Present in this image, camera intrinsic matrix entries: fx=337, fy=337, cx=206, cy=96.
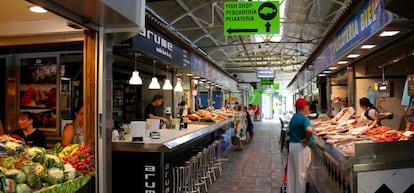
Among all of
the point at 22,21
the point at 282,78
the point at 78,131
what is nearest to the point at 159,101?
the point at 78,131

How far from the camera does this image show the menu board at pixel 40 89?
488 cm

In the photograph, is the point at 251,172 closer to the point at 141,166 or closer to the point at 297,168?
the point at 297,168

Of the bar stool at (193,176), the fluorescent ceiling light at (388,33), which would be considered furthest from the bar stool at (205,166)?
the fluorescent ceiling light at (388,33)

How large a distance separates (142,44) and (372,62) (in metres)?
4.50

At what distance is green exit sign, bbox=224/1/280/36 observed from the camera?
267 inches

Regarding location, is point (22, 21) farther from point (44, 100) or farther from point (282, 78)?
point (282, 78)

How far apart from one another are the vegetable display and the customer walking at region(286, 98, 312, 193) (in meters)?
3.10

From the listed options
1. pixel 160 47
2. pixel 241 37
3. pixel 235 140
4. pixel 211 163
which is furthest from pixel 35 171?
pixel 241 37

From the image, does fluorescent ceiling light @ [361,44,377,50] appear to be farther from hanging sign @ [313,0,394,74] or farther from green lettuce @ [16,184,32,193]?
green lettuce @ [16,184,32,193]

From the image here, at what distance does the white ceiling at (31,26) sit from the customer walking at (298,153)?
319cm

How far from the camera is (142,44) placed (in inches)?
190

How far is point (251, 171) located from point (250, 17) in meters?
3.31

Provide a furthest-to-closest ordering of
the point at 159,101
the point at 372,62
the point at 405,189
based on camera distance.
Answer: the point at 159,101 < the point at 372,62 < the point at 405,189

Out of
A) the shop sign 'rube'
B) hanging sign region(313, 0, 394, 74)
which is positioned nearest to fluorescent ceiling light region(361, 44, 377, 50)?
hanging sign region(313, 0, 394, 74)
